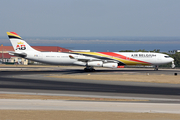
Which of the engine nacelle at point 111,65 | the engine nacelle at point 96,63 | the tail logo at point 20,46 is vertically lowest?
the engine nacelle at point 111,65

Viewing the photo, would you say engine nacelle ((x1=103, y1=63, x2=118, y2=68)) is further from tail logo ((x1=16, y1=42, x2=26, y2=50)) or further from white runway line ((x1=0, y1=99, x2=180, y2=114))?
white runway line ((x1=0, y1=99, x2=180, y2=114))

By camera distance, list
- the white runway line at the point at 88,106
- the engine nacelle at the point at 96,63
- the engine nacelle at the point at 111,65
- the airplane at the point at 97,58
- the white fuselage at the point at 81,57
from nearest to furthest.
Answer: the white runway line at the point at 88,106
the engine nacelle at the point at 111,65
the engine nacelle at the point at 96,63
the airplane at the point at 97,58
the white fuselage at the point at 81,57

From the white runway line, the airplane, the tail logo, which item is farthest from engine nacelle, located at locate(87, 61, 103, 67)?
the white runway line

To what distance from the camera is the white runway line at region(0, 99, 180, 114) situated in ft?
61.8

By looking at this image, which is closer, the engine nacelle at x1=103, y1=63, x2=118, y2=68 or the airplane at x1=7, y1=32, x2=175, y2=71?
the engine nacelle at x1=103, y1=63, x2=118, y2=68

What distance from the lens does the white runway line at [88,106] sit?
18.8 meters

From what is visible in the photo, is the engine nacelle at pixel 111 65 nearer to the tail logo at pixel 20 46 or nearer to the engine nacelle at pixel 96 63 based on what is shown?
the engine nacelle at pixel 96 63

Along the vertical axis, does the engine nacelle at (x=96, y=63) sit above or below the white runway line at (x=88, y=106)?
above

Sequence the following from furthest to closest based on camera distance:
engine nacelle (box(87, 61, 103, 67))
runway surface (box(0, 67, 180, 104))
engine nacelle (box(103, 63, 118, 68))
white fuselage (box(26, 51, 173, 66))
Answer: white fuselage (box(26, 51, 173, 66))
engine nacelle (box(87, 61, 103, 67))
engine nacelle (box(103, 63, 118, 68))
runway surface (box(0, 67, 180, 104))

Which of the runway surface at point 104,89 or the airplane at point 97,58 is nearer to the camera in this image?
the runway surface at point 104,89

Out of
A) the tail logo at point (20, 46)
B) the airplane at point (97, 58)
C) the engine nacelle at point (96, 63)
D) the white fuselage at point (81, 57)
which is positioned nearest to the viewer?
A: the engine nacelle at point (96, 63)

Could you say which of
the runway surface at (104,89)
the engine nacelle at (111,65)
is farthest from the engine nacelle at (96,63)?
the runway surface at (104,89)

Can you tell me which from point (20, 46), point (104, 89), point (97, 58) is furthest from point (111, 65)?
point (104, 89)

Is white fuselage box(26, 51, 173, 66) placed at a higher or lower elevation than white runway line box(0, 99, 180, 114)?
higher
